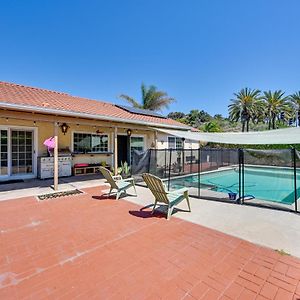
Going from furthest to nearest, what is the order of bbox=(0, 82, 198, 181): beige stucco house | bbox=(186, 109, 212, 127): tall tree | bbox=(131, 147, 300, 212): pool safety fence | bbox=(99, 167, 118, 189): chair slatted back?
bbox=(186, 109, 212, 127): tall tree
bbox=(0, 82, 198, 181): beige stucco house
bbox=(99, 167, 118, 189): chair slatted back
bbox=(131, 147, 300, 212): pool safety fence

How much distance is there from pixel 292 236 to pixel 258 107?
31620mm

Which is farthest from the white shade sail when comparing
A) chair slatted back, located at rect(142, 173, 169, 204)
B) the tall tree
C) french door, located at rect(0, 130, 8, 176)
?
the tall tree

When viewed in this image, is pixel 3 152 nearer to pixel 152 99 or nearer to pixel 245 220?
pixel 245 220

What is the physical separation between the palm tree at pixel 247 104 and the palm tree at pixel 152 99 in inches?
490

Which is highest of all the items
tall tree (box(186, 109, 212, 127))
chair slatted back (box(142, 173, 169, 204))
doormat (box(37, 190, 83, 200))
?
tall tree (box(186, 109, 212, 127))

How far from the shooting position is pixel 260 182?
865 centimetres

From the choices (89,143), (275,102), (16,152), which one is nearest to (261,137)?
(89,143)

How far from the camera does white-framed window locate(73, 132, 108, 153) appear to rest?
1137 cm

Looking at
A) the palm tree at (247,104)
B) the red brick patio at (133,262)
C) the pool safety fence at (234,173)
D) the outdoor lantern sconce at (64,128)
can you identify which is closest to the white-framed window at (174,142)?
the pool safety fence at (234,173)

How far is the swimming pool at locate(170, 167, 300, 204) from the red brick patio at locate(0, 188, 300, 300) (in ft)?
12.9

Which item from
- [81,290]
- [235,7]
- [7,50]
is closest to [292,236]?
[81,290]

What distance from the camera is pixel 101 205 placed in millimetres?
6094

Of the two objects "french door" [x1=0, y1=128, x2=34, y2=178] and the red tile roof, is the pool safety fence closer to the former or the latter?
the red tile roof

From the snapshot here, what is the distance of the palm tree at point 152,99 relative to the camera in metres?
25.2
